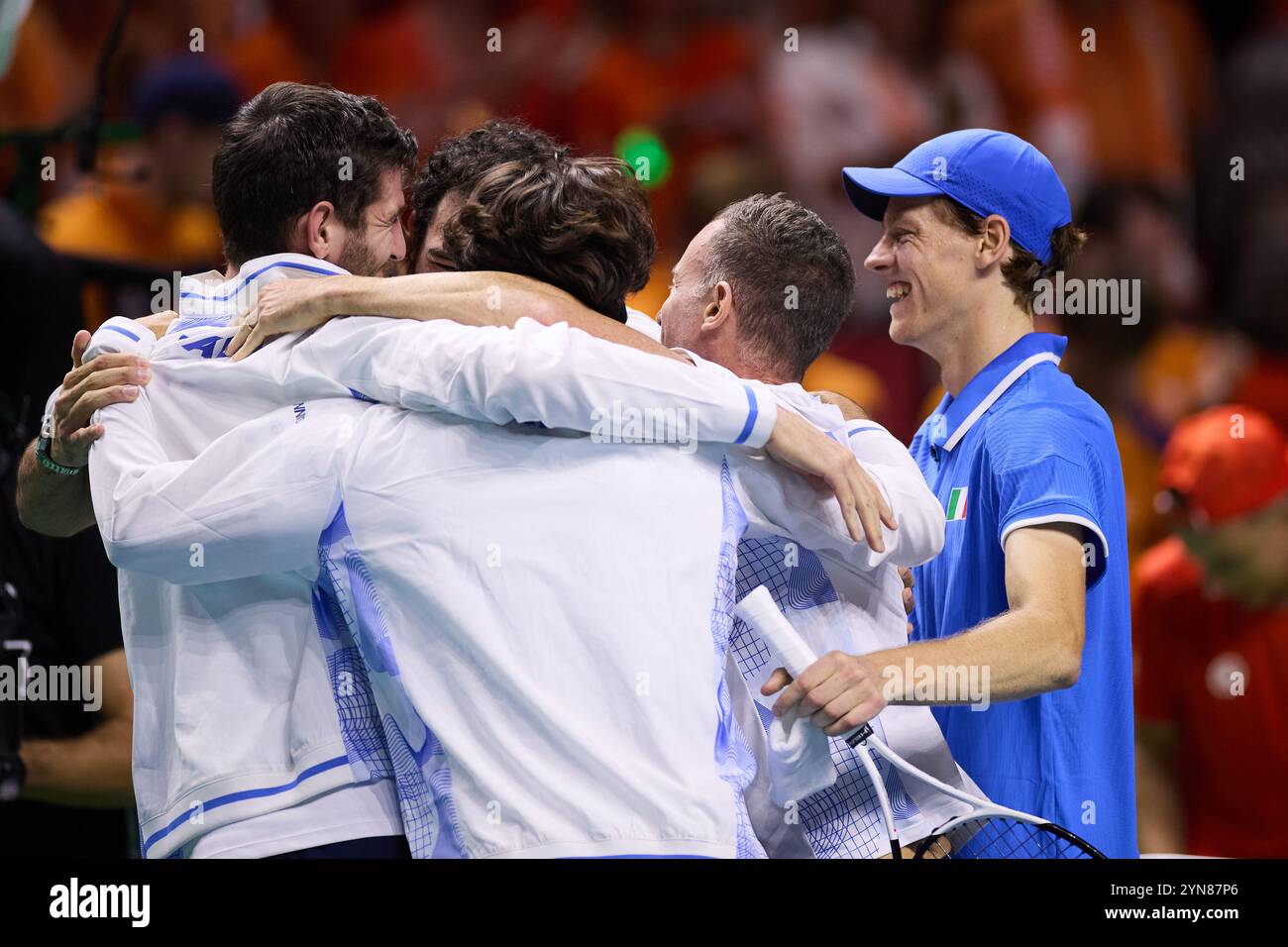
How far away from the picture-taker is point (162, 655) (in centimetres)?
209

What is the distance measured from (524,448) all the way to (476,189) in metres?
0.39

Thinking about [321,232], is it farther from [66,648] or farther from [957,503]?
[66,648]

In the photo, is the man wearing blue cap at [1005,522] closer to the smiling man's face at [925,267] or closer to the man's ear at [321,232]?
the smiling man's face at [925,267]

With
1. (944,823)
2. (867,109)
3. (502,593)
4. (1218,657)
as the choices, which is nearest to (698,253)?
(502,593)

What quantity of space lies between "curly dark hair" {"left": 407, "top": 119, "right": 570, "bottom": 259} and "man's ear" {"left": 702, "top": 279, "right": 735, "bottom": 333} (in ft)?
1.04

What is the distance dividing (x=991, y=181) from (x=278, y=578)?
132 centimetres

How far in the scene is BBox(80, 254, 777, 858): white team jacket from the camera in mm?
1931

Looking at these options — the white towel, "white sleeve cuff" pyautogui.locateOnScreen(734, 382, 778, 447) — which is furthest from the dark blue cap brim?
the white towel

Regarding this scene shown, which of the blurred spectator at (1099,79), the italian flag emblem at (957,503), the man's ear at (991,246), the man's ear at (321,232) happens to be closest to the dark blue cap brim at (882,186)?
the man's ear at (991,246)

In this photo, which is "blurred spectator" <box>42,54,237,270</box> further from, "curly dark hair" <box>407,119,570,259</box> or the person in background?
the person in background

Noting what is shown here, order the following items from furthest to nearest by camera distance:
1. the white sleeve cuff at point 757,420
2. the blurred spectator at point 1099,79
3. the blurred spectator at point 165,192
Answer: the blurred spectator at point 1099,79 → the blurred spectator at point 165,192 → the white sleeve cuff at point 757,420

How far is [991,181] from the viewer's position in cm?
262

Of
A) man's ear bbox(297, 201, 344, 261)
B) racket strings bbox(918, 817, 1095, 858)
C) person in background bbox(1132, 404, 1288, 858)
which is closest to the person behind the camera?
racket strings bbox(918, 817, 1095, 858)

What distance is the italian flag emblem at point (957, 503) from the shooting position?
2500 millimetres
